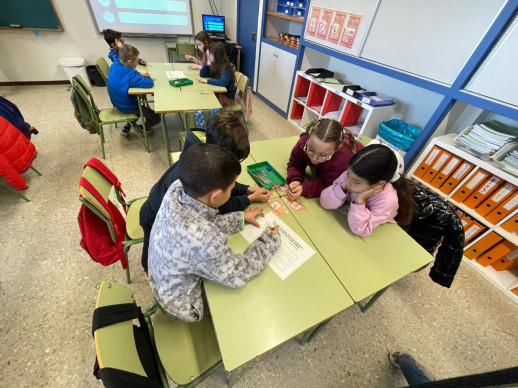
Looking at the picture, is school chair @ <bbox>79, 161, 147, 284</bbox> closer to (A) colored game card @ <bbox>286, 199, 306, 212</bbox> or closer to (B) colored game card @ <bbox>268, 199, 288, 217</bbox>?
(B) colored game card @ <bbox>268, 199, 288, 217</bbox>

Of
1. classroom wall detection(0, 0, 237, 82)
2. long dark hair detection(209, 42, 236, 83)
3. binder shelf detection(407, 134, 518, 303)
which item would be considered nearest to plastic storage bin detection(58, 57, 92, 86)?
classroom wall detection(0, 0, 237, 82)

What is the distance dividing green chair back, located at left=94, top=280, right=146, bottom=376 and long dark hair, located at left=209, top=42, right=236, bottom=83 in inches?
108

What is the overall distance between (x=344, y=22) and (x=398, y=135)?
53.3 inches

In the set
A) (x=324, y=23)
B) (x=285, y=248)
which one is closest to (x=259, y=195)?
(x=285, y=248)

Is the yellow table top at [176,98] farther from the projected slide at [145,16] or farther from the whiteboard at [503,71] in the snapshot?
the projected slide at [145,16]

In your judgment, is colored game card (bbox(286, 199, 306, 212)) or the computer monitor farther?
the computer monitor

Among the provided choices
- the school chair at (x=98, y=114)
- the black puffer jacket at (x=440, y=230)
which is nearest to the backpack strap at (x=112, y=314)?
the black puffer jacket at (x=440, y=230)

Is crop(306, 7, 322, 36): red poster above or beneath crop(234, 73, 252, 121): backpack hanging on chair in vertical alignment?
above

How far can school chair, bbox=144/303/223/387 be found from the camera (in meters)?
0.85

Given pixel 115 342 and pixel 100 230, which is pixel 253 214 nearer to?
pixel 115 342

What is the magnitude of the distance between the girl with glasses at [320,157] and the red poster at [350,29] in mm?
1594

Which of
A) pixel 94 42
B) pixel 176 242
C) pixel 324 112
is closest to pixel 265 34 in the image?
pixel 324 112

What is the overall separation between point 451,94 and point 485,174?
65cm

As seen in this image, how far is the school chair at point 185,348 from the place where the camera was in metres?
0.85
